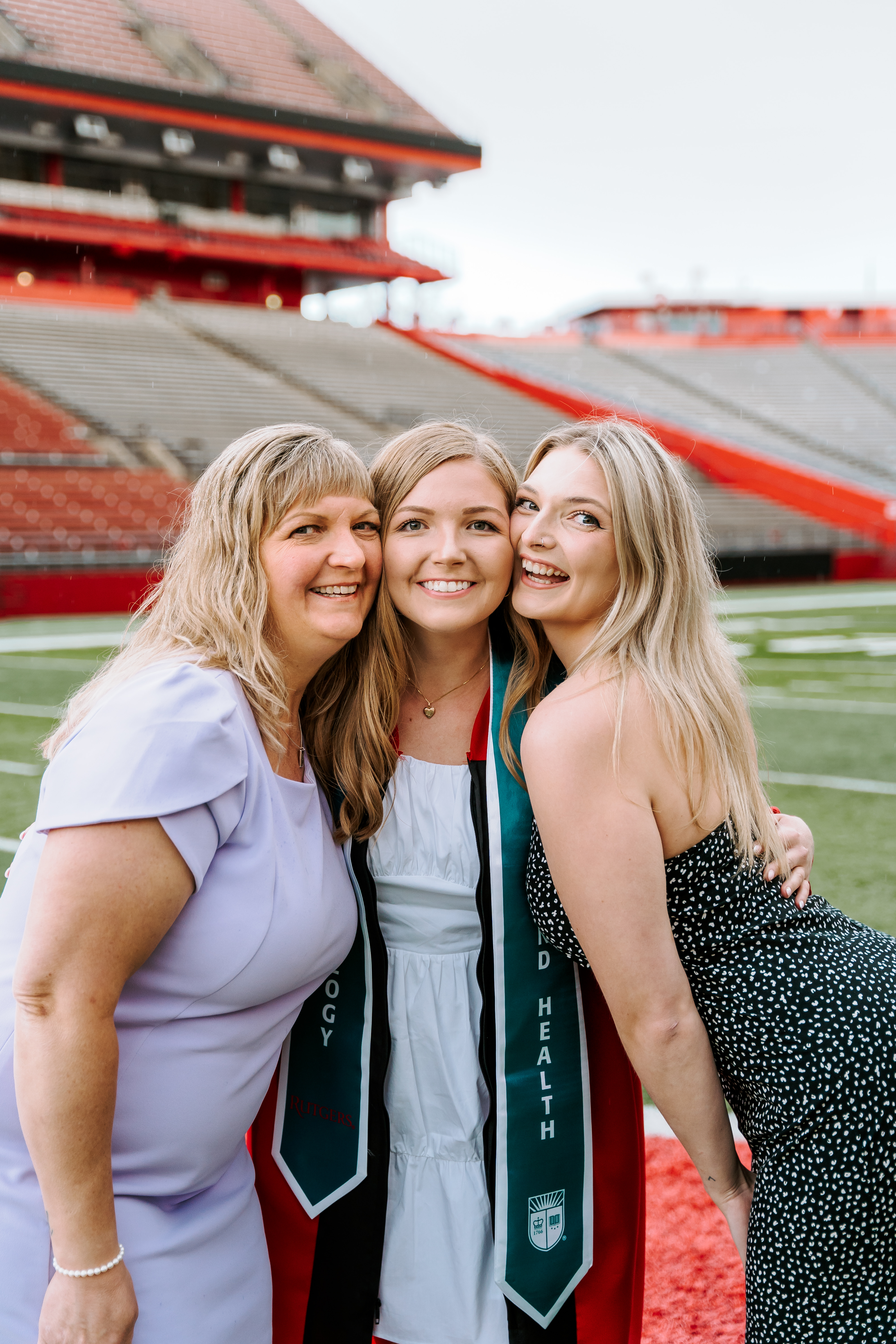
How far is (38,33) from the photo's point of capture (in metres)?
4.41

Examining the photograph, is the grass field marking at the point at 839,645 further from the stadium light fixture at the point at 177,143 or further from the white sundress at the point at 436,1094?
the stadium light fixture at the point at 177,143

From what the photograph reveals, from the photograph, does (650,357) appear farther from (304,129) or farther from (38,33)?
(38,33)

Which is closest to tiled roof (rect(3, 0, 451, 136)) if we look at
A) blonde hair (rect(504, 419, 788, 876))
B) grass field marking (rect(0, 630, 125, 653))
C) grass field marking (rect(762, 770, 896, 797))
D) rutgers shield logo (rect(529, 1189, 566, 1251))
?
blonde hair (rect(504, 419, 788, 876))

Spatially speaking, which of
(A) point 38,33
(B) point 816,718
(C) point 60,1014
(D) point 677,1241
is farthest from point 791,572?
(C) point 60,1014

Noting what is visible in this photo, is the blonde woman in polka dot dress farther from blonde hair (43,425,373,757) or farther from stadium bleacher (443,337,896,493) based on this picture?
stadium bleacher (443,337,896,493)

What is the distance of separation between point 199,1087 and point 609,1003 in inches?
20.7

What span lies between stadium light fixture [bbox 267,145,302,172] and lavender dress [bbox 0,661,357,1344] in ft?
89.2

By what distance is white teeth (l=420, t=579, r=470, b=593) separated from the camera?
1685 millimetres

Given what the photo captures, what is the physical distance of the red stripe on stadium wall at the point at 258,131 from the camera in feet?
36.2

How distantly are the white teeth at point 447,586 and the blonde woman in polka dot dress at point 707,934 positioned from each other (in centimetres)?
19

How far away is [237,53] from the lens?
11.3m

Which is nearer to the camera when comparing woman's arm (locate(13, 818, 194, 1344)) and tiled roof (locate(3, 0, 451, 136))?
woman's arm (locate(13, 818, 194, 1344))

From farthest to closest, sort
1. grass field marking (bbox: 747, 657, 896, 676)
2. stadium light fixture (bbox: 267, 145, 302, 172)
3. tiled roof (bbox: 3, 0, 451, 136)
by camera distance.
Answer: stadium light fixture (bbox: 267, 145, 302, 172) < grass field marking (bbox: 747, 657, 896, 676) < tiled roof (bbox: 3, 0, 451, 136)

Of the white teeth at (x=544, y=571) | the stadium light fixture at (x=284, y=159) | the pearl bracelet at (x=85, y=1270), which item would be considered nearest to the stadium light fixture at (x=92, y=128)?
the stadium light fixture at (x=284, y=159)
